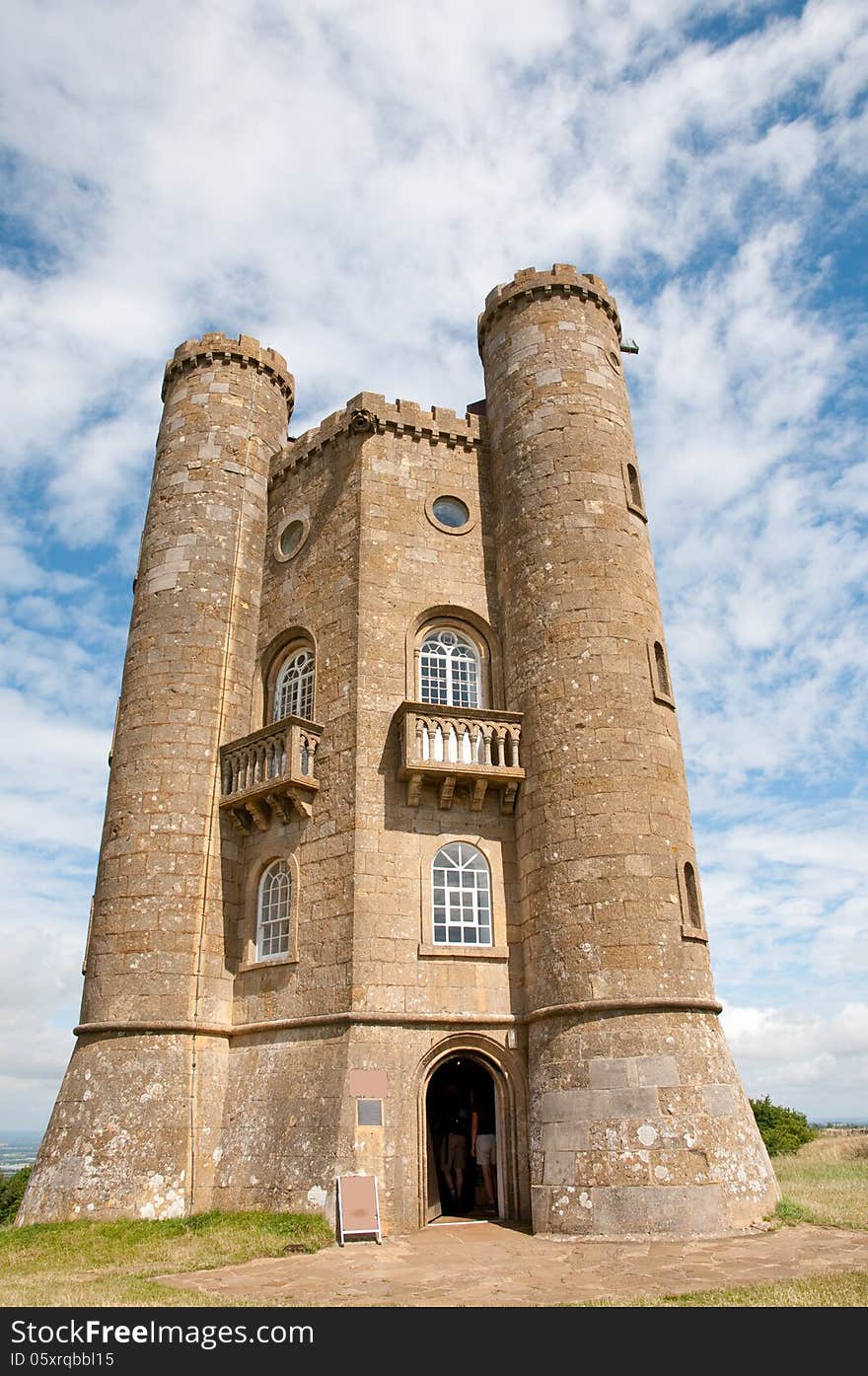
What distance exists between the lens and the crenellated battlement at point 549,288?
70.7 feet

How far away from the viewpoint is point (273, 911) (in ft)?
59.2

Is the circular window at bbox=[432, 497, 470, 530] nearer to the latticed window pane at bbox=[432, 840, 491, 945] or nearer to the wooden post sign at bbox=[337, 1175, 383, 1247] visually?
the latticed window pane at bbox=[432, 840, 491, 945]

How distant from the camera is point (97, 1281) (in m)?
11.4

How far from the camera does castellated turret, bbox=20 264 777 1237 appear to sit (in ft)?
49.2

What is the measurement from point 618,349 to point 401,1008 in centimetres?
1545

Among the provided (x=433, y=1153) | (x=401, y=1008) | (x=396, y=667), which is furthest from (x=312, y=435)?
(x=433, y=1153)

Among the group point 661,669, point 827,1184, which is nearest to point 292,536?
point 661,669

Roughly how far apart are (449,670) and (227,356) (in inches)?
397

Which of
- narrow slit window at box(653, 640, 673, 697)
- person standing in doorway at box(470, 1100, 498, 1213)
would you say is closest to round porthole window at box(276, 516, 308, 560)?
narrow slit window at box(653, 640, 673, 697)

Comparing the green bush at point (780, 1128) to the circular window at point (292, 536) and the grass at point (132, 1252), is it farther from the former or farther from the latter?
the circular window at point (292, 536)

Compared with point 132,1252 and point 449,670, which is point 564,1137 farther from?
point 449,670

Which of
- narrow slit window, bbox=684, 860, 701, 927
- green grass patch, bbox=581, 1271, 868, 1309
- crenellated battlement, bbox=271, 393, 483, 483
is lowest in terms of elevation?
green grass patch, bbox=581, 1271, 868, 1309

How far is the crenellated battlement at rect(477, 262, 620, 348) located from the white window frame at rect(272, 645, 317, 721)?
900 cm
